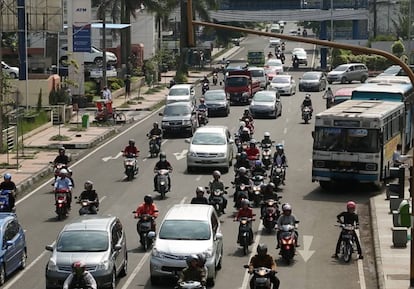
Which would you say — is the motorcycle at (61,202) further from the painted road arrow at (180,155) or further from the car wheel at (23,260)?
the painted road arrow at (180,155)

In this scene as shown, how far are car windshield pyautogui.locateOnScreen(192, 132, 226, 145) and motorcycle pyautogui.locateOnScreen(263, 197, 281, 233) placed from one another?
10570mm

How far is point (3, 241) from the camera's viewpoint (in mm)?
22781

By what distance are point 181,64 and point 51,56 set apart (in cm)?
1138

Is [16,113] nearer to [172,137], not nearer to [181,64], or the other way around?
[172,137]

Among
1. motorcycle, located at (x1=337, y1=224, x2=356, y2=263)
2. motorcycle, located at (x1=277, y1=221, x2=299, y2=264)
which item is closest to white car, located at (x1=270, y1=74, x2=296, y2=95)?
motorcycle, located at (x1=337, y1=224, x2=356, y2=263)

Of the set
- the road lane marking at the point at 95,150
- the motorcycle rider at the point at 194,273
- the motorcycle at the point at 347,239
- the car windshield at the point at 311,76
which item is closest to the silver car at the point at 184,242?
the motorcycle rider at the point at 194,273

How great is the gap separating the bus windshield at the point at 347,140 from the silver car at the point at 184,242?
11.3 metres

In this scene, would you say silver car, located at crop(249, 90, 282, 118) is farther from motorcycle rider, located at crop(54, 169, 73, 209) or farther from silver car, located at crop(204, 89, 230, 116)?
motorcycle rider, located at crop(54, 169, 73, 209)

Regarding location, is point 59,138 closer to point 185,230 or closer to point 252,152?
point 252,152

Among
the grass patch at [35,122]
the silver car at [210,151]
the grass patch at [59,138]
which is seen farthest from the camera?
the grass patch at [35,122]

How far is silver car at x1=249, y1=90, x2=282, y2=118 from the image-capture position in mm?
57094

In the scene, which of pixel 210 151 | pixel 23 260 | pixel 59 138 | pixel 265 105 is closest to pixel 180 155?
pixel 210 151

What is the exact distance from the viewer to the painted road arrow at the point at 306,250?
2609cm

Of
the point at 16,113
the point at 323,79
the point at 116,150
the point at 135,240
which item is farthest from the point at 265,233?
the point at 323,79
